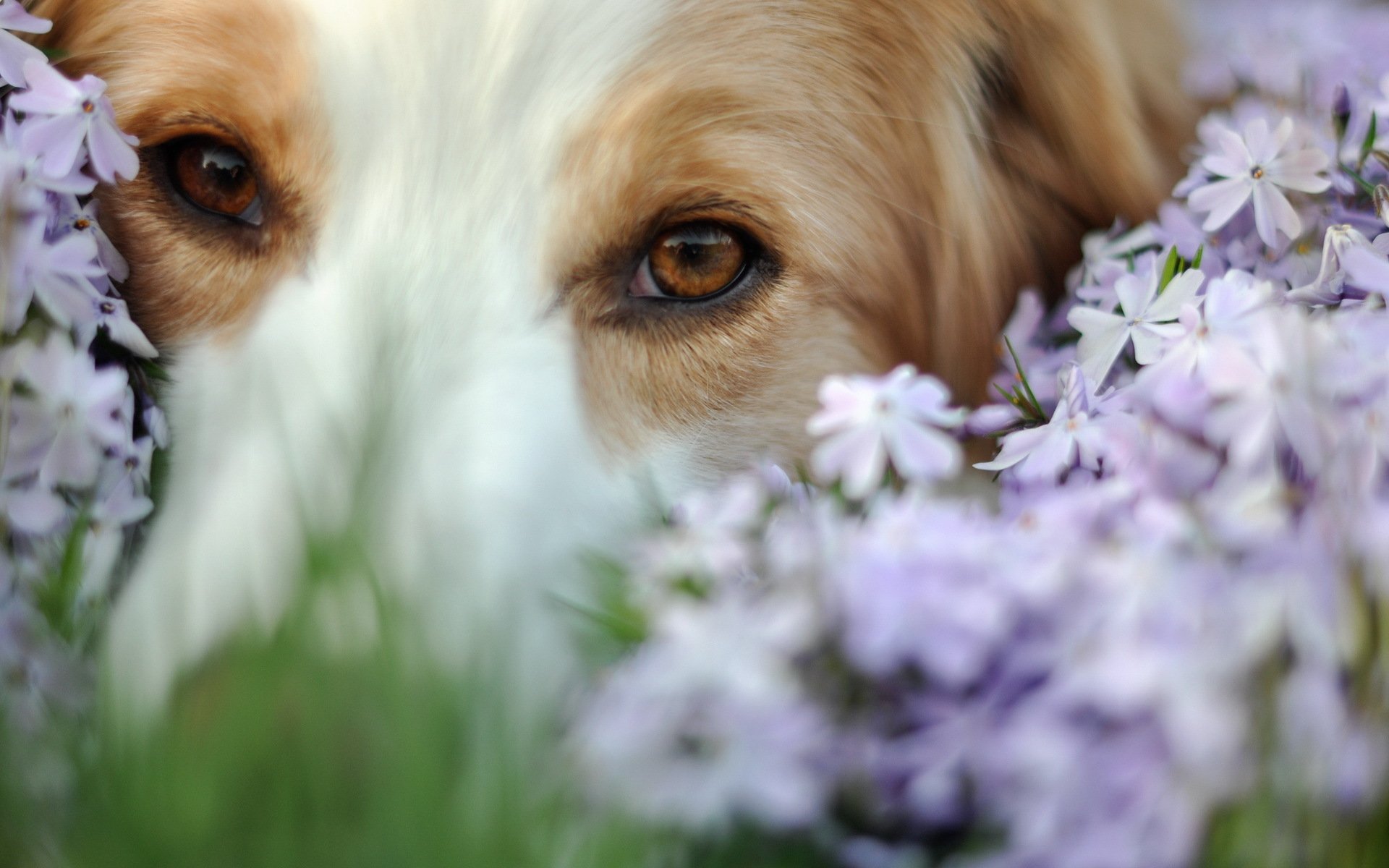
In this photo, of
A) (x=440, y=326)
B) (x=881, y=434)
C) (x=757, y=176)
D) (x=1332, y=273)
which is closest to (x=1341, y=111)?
(x=1332, y=273)

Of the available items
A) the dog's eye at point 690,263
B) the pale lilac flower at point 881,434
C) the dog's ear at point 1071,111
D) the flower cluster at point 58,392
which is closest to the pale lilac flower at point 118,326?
the flower cluster at point 58,392

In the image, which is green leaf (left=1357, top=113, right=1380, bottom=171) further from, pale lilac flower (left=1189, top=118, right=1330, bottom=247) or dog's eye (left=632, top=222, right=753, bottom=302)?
dog's eye (left=632, top=222, right=753, bottom=302)

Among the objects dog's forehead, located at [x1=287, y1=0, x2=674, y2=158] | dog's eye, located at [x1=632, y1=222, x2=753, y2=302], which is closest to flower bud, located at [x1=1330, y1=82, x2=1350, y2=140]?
dog's eye, located at [x1=632, y1=222, x2=753, y2=302]

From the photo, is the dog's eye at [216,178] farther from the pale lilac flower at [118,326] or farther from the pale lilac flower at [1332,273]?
the pale lilac flower at [1332,273]

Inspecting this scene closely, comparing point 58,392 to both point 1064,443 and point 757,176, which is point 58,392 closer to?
point 757,176

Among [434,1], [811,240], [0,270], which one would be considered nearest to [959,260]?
[811,240]

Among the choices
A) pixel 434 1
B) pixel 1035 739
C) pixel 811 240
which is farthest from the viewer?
pixel 811 240

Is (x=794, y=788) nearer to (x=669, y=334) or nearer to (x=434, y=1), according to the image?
(x=669, y=334)
